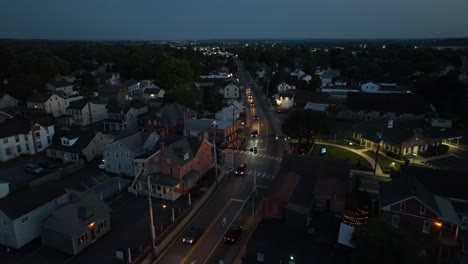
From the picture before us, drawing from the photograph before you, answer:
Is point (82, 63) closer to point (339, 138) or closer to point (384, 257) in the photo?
point (339, 138)

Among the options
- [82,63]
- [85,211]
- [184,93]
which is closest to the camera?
[85,211]

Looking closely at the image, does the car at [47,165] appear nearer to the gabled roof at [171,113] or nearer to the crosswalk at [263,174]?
the gabled roof at [171,113]

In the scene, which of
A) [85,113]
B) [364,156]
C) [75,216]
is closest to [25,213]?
[75,216]

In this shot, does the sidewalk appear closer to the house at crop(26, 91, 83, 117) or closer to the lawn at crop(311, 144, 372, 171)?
the lawn at crop(311, 144, 372, 171)

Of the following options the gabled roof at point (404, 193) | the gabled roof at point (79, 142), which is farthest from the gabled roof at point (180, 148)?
the gabled roof at point (404, 193)

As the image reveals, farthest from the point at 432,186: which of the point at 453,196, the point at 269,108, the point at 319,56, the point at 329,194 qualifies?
the point at 319,56
